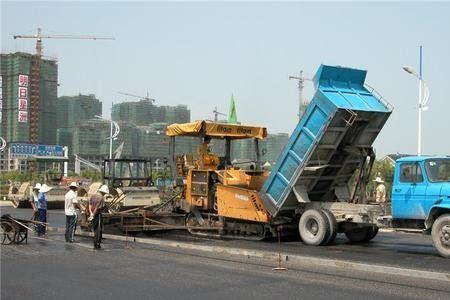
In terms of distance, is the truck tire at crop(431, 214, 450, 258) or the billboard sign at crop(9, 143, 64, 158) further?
the billboard sign at crop(9, 143, 64, 158)

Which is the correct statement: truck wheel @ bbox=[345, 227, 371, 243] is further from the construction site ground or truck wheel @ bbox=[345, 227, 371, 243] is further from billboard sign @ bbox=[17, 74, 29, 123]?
billboard sign @ bbox=[17, 74, 29, 123]

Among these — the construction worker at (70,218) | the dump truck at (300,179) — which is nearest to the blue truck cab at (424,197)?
the dump truck at (300,179)

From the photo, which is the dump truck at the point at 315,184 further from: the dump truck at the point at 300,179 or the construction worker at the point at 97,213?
the construction worker at the point at 97,213

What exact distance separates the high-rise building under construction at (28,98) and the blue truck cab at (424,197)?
61458 millimetres

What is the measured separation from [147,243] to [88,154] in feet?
221

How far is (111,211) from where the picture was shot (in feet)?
57.7

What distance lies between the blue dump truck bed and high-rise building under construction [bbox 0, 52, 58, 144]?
193 ft

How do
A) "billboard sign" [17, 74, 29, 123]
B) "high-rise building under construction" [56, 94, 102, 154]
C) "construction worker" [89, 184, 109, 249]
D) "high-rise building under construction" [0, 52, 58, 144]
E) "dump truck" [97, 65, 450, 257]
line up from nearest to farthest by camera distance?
"dump truck" [97, 65, 450, 257]
"construction worker" [89, 184, 109, 249]
"billboard sign" [17, 74, 29, 123]
"high-rise building under construction" [0, 52, 58, 144]
"high-rise building under construction" [56, 94, 102, 154]

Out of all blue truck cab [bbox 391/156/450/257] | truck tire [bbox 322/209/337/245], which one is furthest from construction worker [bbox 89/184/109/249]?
blue truck cab [bbox 391/156/450/257]

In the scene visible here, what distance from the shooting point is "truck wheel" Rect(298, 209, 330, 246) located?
45.7ft

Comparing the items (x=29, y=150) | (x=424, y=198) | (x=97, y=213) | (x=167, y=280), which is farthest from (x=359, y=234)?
(x=29, y=150)

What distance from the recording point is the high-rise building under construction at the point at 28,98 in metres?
70.4

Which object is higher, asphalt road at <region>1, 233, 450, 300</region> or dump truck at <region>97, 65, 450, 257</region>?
dump truck at <region>97, 65, 450, 257</region>

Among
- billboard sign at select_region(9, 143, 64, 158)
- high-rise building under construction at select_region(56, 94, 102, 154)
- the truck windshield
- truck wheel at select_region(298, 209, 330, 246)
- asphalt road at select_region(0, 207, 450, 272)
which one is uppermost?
high-rise building under construction at select_region(56, 94, 102, 154)
